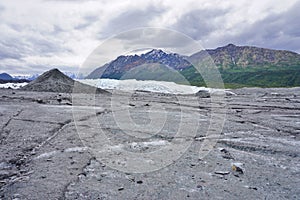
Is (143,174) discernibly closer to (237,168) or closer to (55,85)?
(237,168)

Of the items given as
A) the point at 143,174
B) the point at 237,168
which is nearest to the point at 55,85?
the point at 143,174

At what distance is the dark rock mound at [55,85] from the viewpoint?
2136cm

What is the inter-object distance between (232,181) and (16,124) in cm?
562

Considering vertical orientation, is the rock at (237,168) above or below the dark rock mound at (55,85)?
below

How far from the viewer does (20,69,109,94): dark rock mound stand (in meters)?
21.4

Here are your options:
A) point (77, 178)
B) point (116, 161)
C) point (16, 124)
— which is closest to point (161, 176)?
point (116, 161)

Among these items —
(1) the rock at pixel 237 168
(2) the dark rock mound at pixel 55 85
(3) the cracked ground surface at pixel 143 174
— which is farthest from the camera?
(2) the dark rock mound at pixel 55 85

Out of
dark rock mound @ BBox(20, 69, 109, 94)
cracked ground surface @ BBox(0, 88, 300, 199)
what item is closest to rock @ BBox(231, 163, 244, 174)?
cracked ground surface @ BBox(0, 88, 300, 199)

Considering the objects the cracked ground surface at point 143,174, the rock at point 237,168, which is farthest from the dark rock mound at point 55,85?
the rock at point 237,168

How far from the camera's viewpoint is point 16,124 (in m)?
6.70

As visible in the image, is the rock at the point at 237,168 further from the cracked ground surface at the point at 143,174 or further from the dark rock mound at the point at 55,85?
the dark rock mound at the point at 55,85

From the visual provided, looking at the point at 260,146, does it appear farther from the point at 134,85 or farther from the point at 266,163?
the point at 134,85

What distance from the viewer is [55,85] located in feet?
71.4

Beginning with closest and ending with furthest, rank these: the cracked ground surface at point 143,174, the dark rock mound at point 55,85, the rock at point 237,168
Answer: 1. the cracked ground surface at point 143,174
2. the rock at point 237,168
3. the dark rock mound at point 55,85
